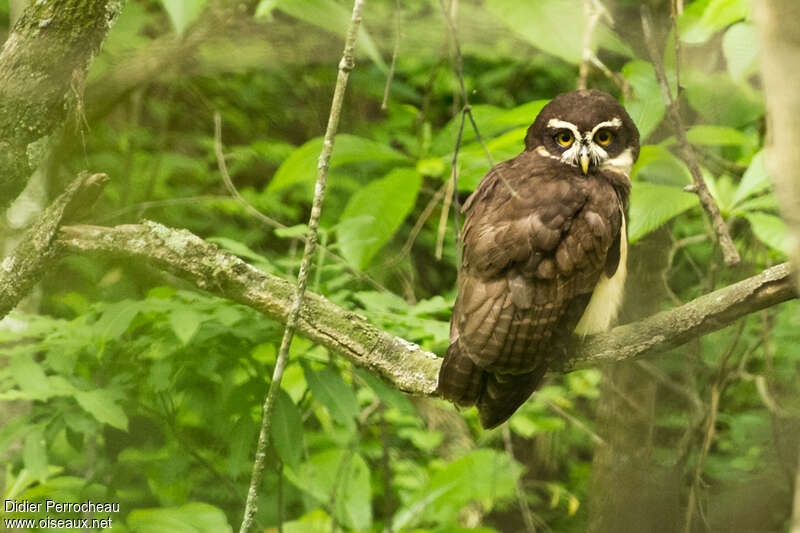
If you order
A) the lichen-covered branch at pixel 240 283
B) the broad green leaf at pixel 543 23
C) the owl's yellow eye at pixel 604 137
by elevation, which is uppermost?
the broad green leaf at pixel 543 23

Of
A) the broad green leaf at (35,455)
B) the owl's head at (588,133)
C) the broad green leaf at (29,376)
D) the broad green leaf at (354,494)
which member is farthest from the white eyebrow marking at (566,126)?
the broad green leaf at (35,455)

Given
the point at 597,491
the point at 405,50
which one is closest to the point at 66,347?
the point at 597,491

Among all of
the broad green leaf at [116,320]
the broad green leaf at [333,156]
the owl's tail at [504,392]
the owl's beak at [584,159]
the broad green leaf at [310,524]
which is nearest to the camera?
the broad green leaf at [116,320]

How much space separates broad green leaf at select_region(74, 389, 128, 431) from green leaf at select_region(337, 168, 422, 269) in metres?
0.97

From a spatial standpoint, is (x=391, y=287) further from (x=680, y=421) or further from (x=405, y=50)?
(x=680, y=421)

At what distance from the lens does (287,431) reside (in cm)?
273

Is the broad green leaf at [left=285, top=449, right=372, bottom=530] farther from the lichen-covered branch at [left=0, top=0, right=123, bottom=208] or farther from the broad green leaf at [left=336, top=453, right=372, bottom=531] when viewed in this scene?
the lichen-covered branch at [left=0, top=0, right=123, bottom=208]

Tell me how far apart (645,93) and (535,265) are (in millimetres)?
886

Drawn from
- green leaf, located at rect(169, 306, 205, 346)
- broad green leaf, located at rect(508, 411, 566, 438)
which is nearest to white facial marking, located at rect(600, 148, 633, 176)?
green leaf, located at rect(169, 306, 205, 346)

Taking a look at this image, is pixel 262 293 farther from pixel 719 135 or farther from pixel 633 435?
pixel 633 435

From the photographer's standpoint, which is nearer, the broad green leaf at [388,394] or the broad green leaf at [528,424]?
the broad green leaf at [388,394]

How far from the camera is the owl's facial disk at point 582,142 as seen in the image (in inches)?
113

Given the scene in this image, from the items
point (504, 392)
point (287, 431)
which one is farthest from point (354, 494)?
point (504, 392)

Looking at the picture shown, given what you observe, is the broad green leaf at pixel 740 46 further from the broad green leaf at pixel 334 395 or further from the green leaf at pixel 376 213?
the broad green leaf at pixel 334 395
